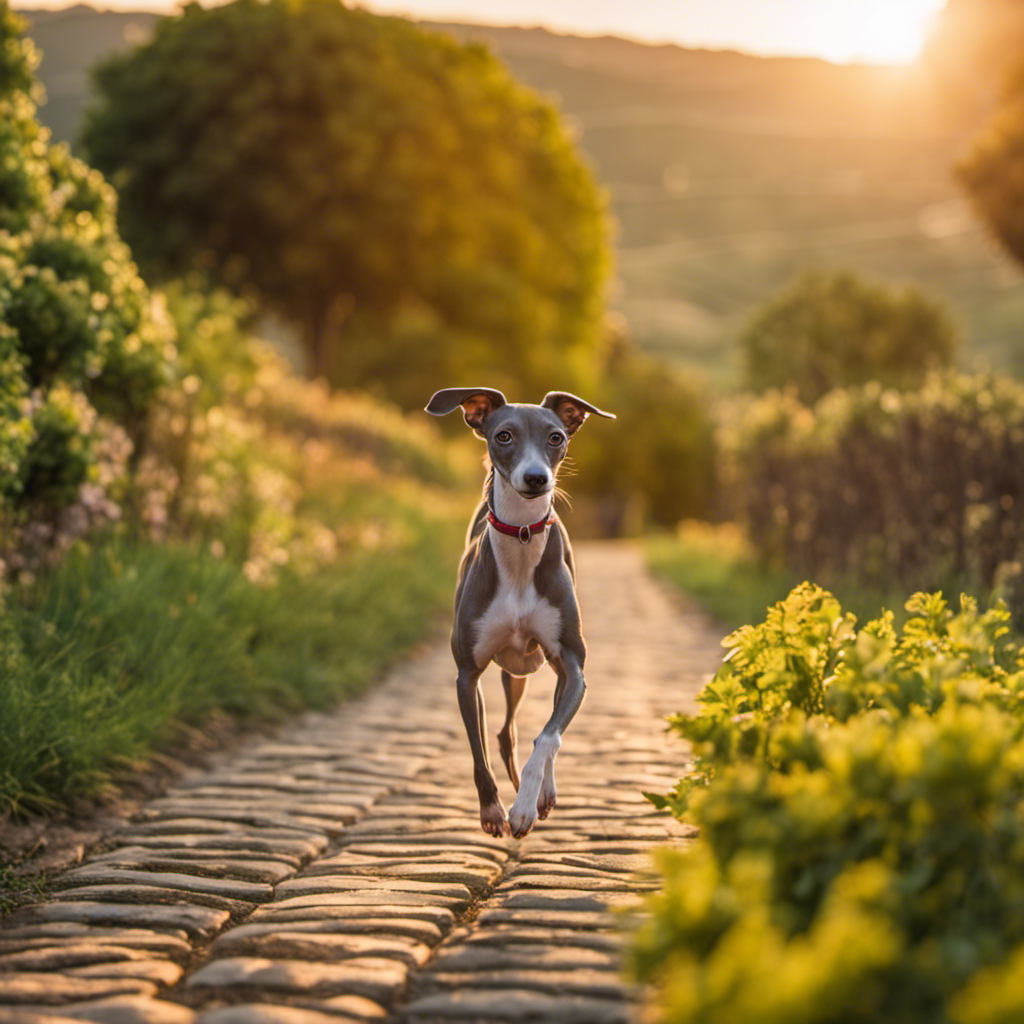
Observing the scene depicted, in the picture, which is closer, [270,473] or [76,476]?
[76,476]

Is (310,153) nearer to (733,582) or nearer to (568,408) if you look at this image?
(733,582)

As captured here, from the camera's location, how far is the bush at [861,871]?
223cm

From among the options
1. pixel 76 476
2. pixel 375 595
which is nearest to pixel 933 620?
pixel 76 476

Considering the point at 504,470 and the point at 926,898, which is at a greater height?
the point at 504,470

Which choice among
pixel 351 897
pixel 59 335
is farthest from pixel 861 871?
pixel 59 335

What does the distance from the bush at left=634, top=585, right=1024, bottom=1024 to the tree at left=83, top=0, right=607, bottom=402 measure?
25.0 m

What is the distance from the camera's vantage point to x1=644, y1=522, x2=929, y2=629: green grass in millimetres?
10523

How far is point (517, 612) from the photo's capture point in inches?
220

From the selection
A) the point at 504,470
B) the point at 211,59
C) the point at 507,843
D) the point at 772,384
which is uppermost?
the point at 211,59

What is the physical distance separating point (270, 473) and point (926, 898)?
1002 cm

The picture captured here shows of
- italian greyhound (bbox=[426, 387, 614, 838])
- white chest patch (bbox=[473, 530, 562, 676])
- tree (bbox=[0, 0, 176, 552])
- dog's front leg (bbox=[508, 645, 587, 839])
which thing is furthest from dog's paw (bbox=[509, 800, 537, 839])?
tree (bbox=[0, 0, 176, 552])

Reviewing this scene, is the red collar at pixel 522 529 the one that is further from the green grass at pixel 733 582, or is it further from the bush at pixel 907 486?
the bush at pixel 907 486

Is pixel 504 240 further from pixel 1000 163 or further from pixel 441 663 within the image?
pixel 441 663

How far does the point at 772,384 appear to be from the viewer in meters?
50.1
